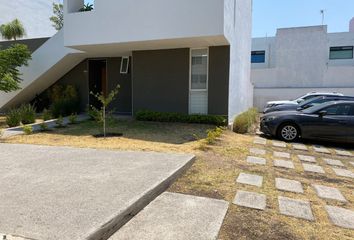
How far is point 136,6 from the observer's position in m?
10.2

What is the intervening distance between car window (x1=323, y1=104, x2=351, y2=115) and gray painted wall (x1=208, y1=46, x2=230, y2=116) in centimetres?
334

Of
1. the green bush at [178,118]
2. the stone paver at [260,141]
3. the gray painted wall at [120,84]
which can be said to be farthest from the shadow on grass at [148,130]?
the gray painted wall at [120,84]

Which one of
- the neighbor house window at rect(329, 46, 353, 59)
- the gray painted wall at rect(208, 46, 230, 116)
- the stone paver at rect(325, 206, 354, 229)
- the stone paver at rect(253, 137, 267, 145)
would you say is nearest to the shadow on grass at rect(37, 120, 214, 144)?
the gray painted wall at rect(208, 46, 230, 116)

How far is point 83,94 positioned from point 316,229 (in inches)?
529

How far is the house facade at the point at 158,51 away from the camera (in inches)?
382

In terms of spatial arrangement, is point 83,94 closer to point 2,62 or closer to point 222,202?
point 2,62

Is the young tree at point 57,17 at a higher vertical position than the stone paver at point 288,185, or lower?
higher

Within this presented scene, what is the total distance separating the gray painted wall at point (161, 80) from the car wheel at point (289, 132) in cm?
362

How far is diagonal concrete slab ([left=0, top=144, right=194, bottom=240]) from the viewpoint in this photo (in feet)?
10.8

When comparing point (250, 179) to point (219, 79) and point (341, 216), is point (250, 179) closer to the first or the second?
point (341, 216)

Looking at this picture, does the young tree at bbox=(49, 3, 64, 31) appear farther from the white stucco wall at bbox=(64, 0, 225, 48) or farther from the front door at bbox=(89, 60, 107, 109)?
the white stucco wall at bbox=(64, 0, 225, 48)

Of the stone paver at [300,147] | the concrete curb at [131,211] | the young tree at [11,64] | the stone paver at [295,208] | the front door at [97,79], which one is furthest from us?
the front door at [97,79]

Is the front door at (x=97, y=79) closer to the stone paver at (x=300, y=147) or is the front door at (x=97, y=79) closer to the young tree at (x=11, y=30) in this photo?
the young tree at (x=11, y=30)

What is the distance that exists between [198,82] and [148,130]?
2.89 metres
